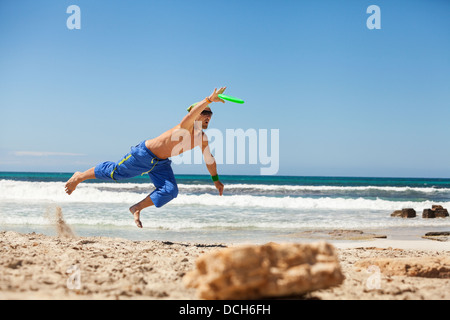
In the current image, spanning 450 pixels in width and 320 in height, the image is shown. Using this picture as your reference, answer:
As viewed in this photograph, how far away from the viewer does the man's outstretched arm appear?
4.11 metres

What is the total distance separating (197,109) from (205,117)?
414mm

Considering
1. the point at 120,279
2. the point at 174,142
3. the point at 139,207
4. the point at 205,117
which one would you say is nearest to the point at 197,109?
the point at 205,117

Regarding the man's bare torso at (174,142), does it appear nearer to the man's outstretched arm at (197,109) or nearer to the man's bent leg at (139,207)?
the man's outstretched arm at (197,109)

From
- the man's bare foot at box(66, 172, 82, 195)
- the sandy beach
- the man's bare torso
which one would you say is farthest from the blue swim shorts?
the sandy beach

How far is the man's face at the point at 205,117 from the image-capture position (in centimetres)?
465

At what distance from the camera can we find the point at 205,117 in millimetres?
4672

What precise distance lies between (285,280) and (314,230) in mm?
5933

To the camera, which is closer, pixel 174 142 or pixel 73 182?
pixel 174 142

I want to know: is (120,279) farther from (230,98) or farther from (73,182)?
(73,182)

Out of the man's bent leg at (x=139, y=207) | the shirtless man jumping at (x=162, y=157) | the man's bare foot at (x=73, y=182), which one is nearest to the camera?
the shirtless man jumping at (x=162, y=157)

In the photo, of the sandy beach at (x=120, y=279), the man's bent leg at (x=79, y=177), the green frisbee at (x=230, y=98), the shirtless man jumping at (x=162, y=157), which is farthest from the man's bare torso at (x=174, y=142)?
the sandy beach at (x=120, y=279)
